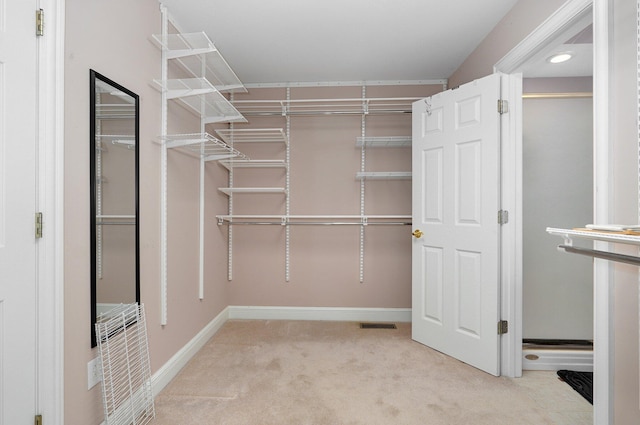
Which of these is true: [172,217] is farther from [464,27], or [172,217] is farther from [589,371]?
[589,371]

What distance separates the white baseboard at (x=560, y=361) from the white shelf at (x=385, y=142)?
2078mm

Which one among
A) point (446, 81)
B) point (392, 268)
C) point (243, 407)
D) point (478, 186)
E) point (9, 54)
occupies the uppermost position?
point (446, 81)

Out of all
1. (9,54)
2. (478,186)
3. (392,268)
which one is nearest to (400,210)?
(392,268)

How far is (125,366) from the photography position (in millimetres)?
1592

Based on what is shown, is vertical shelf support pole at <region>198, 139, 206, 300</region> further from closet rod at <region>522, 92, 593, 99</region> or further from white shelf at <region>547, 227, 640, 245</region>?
closet rod at <region>522, 92, 593, 99</region>

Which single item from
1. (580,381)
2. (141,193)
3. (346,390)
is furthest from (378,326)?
(141,193)

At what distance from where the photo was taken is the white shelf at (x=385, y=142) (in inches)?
114

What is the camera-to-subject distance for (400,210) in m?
3.21

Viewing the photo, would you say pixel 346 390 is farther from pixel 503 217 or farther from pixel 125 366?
pixel 503 217

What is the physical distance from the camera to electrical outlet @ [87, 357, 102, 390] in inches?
55.2

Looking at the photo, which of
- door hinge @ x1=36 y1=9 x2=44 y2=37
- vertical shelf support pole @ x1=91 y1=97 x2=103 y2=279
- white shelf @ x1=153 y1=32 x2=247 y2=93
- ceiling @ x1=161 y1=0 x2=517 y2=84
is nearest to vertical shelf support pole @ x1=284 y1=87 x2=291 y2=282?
ceiling @ x1=161 y1=0 x2=517 y2=84

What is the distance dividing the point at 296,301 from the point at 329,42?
2.54 metres

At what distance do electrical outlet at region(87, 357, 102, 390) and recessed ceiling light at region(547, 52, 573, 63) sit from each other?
11.5ft

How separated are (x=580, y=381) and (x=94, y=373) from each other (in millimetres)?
3002
